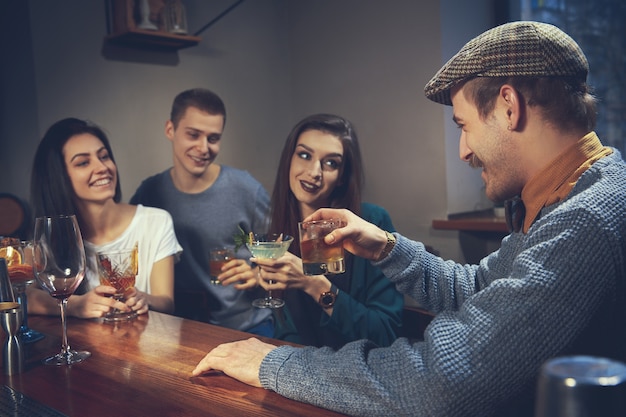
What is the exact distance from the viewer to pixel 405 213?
4.02 metres

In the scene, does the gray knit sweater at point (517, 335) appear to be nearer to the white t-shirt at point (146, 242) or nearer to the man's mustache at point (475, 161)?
the man's mustache at point (475, 161)

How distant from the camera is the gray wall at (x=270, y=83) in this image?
11.2ft

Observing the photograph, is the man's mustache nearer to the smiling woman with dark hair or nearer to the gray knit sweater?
the gray knit sweater

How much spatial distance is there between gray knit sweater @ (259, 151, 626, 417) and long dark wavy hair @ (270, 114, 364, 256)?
1.39 metres

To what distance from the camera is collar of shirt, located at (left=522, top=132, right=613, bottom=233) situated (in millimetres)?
1178

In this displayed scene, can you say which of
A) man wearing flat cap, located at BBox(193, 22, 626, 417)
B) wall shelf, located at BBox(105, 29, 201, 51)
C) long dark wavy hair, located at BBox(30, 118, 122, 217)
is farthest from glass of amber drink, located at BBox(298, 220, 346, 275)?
wall shelf, located at BBox(105, 29, 201, 51)

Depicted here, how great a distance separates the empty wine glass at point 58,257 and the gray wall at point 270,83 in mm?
2224

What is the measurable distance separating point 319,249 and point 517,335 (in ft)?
2.37

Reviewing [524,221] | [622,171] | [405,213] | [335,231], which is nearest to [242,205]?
[405,213]

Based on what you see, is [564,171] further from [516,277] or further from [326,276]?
[326,276]

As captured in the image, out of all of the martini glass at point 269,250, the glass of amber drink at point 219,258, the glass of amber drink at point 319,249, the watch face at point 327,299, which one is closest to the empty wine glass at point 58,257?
the glass of amber drink at point 319,249

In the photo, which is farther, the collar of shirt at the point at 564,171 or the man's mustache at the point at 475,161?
the man's mustache at the point at 475,161

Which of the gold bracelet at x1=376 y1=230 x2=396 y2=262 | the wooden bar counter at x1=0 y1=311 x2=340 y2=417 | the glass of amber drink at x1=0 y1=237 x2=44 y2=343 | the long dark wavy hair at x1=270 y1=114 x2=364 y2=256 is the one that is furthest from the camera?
the long dark wavy hair at x1=270 y1=114 x2=364 y2=256

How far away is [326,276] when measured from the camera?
2.25m
